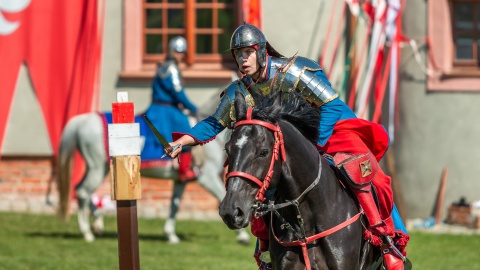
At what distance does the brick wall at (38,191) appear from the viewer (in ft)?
59.4

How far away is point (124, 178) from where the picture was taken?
7.52 metres

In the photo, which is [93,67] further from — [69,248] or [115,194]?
[115,194]

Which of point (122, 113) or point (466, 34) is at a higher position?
point (466, 34)

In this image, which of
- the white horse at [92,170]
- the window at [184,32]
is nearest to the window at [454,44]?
the window at [184,32]

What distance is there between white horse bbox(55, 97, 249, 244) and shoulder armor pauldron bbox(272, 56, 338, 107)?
8.07 meters

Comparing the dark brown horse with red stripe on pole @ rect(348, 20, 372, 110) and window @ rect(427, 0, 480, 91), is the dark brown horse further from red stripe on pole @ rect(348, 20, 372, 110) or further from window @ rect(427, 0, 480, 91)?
red stripe on pole @ rect(348, 20, 372, 110)

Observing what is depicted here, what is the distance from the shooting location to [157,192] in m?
18.2

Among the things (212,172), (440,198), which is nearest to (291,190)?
(212,172)

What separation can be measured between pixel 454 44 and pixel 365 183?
35.5 feet

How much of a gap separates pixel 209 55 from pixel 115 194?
36.8 feet

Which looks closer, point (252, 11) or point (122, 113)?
point (122, 113)

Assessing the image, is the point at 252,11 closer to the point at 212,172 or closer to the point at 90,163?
the point at 212,172

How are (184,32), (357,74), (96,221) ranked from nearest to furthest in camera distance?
(96,221) < (357,74) < (184,32)

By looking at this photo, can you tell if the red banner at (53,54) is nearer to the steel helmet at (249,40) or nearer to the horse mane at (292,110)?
the steel helmet at (249,40)
